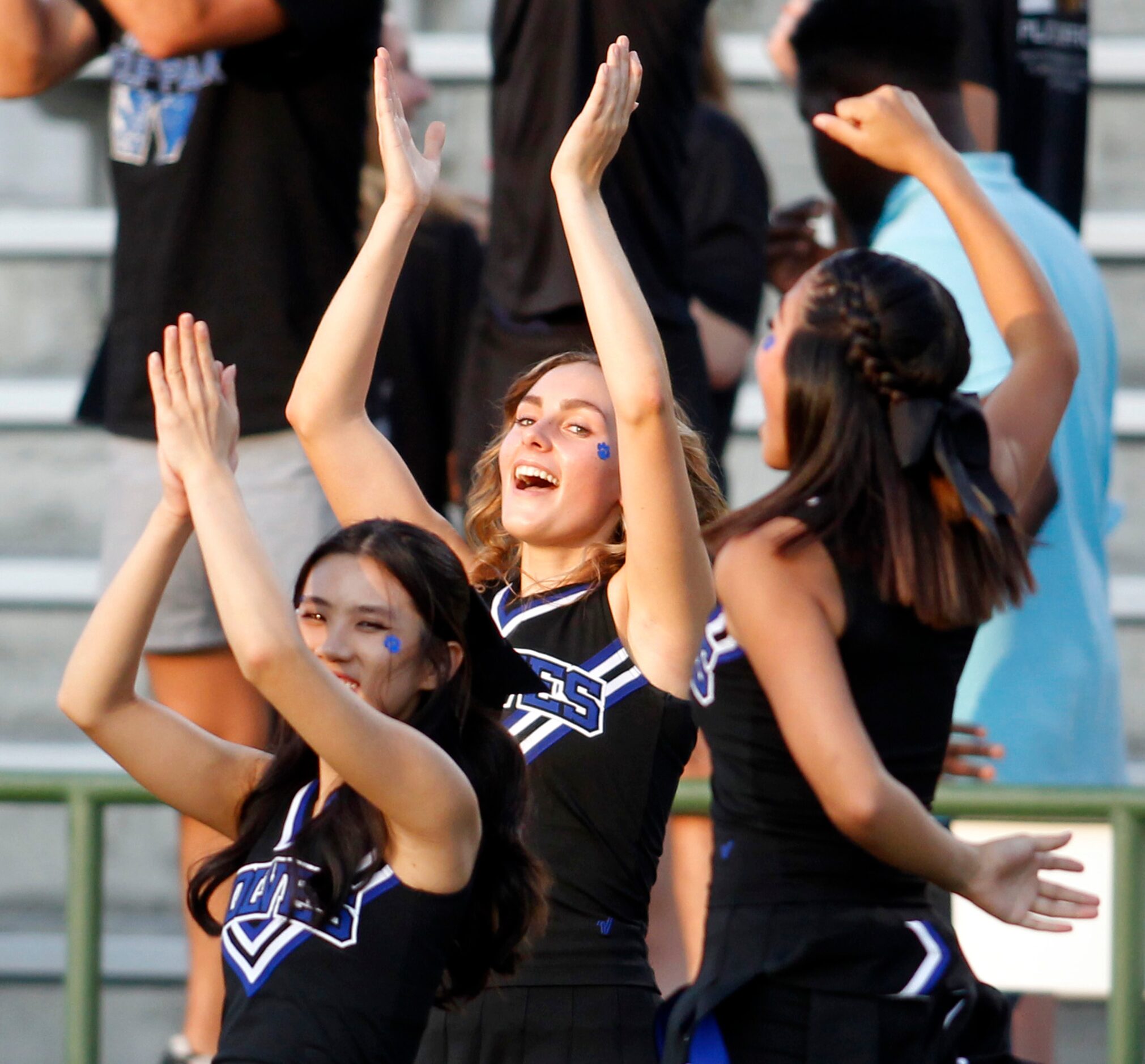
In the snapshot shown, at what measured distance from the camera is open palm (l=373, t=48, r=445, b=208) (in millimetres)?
2596

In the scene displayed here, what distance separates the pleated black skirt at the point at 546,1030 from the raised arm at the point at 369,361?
2.40ft

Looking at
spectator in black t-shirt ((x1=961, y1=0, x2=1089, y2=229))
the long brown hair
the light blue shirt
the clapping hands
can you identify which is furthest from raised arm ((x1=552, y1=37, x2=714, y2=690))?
spectator in black t-shirt ((x1=961, y1=0, x2=1089, y2=229))

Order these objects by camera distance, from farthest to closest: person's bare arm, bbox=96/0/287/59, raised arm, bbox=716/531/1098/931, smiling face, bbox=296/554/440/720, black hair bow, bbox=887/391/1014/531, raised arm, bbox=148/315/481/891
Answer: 1. person's bare arm, bbox=96/0/287/59
2. black hair bow, bbox=887/391/1014/531
3. raised arm, bbox=716/531/1098/931
4. smiling face, bbox=296/554/440/720
5. raised arm, bbox=148/315/481/891

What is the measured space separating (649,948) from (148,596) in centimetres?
135

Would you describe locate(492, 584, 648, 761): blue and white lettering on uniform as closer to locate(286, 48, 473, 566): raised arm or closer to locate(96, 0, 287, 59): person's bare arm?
locate(286, 48, 473, 566): raised arm

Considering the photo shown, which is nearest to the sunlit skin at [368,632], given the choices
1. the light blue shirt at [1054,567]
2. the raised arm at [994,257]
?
the raised arm at [994,257]

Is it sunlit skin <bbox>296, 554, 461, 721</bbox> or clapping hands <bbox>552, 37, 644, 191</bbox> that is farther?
clapping hands <bbox>552, 37, 644, 191</bbox>

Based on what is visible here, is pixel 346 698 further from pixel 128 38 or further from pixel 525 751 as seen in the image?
pixel 128 38

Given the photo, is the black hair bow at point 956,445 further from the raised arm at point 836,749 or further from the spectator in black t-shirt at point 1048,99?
the spectator in black t-shirt at point 1048,99

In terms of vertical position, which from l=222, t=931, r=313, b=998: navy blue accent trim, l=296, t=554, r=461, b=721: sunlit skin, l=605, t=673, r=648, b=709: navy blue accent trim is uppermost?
l=296, t=554, r=461, b=721: sunlit skin

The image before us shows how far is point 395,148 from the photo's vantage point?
103 inches

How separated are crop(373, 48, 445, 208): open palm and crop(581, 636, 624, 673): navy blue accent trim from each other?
65 cm

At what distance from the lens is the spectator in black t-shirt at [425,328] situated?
4203 millimetres

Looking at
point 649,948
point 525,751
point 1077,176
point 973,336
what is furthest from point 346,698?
point 1077,176
